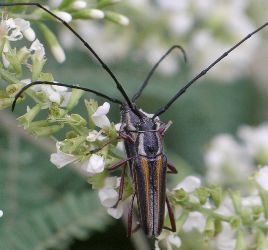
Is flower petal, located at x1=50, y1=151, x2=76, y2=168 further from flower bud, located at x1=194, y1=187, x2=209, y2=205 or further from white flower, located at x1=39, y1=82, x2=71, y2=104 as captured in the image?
flower bud, located at x1=194, y1=187, x2=209, y2=205

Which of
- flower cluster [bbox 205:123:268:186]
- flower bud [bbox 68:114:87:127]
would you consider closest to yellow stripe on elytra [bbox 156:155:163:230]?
flower bud [bbox 68:114:87:127]

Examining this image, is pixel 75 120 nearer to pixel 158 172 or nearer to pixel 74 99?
pixel 74 99

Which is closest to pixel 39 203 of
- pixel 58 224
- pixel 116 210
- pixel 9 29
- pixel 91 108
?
pixel 58 224

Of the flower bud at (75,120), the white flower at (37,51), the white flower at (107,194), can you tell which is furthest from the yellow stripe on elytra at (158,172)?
the white flower at (37,51)

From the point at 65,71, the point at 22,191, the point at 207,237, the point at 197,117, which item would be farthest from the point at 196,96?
the point at 207,237

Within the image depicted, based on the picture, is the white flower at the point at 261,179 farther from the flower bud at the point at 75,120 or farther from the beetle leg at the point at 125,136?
the flower bud at the point at 75,120

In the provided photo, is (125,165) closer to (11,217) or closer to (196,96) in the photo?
(11,217)
